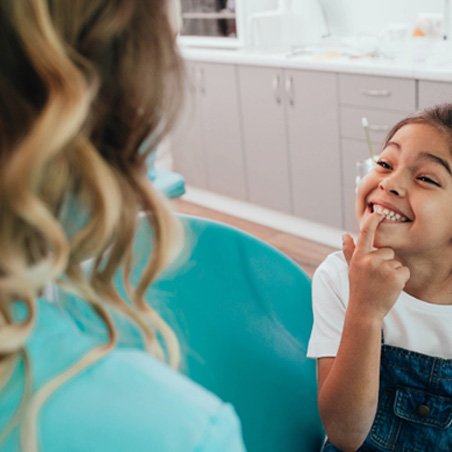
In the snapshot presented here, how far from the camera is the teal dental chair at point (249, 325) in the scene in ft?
4.15

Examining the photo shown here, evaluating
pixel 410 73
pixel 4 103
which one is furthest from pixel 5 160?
pixel 410 73

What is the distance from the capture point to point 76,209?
0.57 meters

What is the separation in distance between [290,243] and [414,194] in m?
2.72

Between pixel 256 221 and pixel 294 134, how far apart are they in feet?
2.20

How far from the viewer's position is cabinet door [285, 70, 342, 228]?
348 cm

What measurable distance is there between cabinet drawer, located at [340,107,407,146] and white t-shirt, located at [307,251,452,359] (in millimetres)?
2053

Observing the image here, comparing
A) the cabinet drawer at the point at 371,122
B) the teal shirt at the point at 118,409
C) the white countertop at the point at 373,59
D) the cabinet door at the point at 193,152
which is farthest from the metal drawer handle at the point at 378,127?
the teal shirt at the point at 118,409

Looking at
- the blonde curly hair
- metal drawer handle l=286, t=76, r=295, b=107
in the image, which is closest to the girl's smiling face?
the blonde curly hair

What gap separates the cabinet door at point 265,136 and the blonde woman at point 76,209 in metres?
3.16

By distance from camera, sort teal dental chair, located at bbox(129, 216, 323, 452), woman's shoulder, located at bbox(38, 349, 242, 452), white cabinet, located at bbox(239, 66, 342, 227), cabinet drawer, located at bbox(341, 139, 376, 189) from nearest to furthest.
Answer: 1. woman's shoulder, located at bbox(38, 349, 242, 452)
2. teal dental chair, located at bbox(129, 216, 323, 452)
3. cabinet drawer, located at bbox(341, 139, 376, 189)
4. white cabinet, located at bbox(239, 66, 342, 227)

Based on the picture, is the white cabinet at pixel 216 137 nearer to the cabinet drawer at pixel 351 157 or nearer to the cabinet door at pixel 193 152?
the cabinet door at pixel 193 152

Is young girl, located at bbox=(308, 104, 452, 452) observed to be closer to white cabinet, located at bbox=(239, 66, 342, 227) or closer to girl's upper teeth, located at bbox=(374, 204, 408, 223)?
girl's upper teeth, located at bbox=(374, 204, 408, 223)

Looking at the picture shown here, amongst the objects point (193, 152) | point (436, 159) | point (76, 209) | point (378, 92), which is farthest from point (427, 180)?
point (193, 152)

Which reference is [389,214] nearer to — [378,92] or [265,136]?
[378,92]
